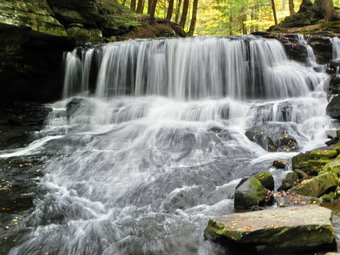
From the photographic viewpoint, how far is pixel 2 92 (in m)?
11.9

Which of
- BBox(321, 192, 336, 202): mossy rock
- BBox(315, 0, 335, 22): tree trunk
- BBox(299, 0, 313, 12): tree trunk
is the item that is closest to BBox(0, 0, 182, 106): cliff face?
BBox(321, 192, 336, 202): mossy rock

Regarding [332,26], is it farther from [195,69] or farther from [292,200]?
[292,200]

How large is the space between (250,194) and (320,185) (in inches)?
46.5

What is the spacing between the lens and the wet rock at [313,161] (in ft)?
20.2

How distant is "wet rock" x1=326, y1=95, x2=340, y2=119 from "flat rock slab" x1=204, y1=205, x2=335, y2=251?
20.5ft

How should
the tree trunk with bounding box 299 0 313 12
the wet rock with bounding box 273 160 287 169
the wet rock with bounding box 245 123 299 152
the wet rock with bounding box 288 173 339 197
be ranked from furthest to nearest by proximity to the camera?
the tree trunk with bounding box 299 0 313 12, the wet rock with bounding box 245 123 299 152, the wet rock with bounding box 273 160 287 169, the wet rock with bounding box 288 173 339 197

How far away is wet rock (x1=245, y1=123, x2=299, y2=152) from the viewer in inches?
335

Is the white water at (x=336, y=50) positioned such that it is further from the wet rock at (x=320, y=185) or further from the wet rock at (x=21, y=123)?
the wet rock at (x=21, y=123)

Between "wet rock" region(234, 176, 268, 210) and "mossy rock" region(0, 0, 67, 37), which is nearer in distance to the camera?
"wet rock" region(234, 176, 268, 210)

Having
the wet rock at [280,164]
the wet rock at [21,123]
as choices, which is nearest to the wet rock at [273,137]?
the wet rock at [280,164]

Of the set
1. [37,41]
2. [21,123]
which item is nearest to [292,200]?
[21,123]

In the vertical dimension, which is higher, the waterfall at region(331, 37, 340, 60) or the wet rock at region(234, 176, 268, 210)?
the waterfall at region(331, 37, 340, 60)

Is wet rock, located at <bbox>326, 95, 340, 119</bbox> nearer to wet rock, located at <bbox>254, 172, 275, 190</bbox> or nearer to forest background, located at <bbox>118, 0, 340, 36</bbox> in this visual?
wet rock, located at <bbox>254, 172, 275, 190</bbox>

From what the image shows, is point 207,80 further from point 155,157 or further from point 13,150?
point 13,150
